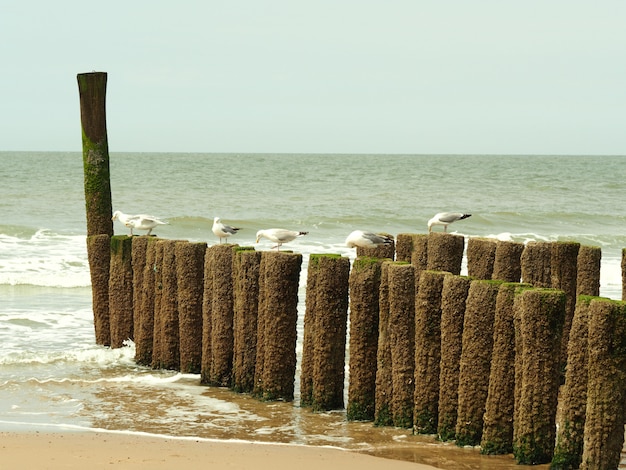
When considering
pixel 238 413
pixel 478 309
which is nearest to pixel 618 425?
pixel 478 309

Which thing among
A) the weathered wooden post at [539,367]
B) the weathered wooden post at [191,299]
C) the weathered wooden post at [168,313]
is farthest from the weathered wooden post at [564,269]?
the weathered wooden post at [168,313]

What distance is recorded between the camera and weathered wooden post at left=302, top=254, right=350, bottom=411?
8.41 m

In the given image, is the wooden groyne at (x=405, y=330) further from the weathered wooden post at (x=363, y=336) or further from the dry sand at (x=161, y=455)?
the dry sand at (x=161, y=455)

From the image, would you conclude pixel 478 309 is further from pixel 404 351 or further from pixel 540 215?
pixel 540 215

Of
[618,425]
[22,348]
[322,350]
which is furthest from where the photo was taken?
[22,348]


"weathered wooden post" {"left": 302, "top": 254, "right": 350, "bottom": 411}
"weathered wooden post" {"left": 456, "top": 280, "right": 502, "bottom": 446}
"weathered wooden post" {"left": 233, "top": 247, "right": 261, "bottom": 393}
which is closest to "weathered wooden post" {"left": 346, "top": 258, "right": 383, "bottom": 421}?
"weathered wooden post" {"left": 302, "top": 254, "right": 350, "bottom": 411}

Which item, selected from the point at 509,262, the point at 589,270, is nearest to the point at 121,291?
the point at 509,262

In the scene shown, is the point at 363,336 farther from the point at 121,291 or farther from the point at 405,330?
the point at 121,291

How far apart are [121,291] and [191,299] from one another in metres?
1.47

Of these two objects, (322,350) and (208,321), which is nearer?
(322,350)

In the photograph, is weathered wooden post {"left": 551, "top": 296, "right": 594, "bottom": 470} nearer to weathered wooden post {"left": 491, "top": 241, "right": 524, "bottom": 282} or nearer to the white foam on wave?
weathered wooden post {"left": 491, "top": 241, "right": 524, "bottom": 282}

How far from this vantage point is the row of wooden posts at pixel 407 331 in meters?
6.70

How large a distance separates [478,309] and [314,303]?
1.74m

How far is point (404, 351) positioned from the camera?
785cm
